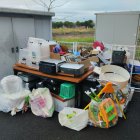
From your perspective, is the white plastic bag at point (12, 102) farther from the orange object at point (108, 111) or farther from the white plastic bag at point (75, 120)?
the orange object at point (108, 111)

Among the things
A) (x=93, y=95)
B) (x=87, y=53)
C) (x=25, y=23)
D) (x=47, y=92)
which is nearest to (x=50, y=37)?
(x=25, y=23)

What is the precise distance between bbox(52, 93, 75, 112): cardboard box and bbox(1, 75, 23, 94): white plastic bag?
61cm

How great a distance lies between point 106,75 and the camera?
2.66m

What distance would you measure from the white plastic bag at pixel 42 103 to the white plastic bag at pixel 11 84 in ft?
1.13

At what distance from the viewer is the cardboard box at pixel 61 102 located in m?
2.50

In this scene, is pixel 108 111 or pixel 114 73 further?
pixel 114 73

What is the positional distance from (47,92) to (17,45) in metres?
1.34

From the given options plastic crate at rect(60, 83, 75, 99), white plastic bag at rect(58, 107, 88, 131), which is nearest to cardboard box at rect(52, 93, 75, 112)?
plastic crate at rect(60, 83, 75, 99)

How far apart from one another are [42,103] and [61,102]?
0.29 metres

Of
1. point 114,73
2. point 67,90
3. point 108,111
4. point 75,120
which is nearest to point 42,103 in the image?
point 67,90

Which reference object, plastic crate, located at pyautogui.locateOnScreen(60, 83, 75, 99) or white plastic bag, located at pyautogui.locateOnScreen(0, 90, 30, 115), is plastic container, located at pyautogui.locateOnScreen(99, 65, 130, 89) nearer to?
plastic crate, located at pyautogui.locateOnScreen(60, 83, 75, 99)

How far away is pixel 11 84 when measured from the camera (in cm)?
269

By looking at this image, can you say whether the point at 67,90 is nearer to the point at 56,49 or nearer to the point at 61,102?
the point at 61,102

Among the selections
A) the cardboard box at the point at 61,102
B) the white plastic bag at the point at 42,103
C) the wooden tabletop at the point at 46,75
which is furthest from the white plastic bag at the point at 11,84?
the cardboard box at the point at 61,102
